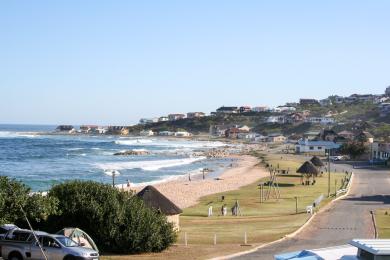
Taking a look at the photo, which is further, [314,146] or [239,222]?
[314,146]

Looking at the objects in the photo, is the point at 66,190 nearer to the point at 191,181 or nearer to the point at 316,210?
the point at 316,210

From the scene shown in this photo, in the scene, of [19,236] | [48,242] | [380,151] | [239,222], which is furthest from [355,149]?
[19,236]

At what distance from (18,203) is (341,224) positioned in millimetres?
Answer: 17170

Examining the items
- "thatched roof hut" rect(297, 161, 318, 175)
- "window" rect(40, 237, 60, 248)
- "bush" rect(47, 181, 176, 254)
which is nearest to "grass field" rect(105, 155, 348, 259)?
"bush" rect(47, 181, 176, 254)

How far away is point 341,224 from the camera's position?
30.7m

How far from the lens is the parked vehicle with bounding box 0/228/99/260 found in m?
17.2

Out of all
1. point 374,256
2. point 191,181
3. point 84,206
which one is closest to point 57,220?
point 84,206

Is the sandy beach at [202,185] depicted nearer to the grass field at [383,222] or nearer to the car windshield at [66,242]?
the grass field at [383,222]

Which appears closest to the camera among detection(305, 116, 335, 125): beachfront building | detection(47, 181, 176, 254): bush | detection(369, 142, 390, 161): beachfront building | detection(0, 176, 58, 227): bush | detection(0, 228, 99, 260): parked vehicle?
detection(0, 228, 99, 260): parked vehicle

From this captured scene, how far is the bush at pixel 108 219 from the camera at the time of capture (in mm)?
21859

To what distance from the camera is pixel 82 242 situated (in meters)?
19.0

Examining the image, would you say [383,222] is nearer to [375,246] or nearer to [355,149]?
[375,246]

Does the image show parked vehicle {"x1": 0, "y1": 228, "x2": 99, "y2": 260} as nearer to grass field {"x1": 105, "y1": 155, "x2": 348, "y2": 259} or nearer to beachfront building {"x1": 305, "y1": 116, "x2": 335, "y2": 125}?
grass field {"x1": 105, "y1": 155, "x2": 348, "y2": 259}

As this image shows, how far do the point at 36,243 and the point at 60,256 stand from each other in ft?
2.54
